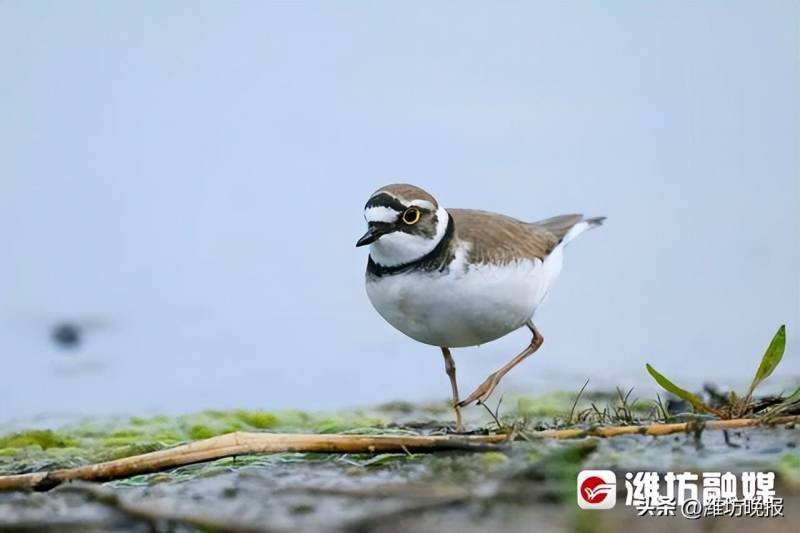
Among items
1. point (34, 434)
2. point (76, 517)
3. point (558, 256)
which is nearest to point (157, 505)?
point (76, 517)

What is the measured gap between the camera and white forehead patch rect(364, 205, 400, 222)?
4.71m

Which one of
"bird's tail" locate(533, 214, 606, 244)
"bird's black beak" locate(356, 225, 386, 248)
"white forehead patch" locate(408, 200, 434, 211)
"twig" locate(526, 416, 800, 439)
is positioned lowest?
"twig" locate(526, 416, 800, 439)

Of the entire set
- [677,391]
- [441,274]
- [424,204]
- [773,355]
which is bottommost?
[677,391]

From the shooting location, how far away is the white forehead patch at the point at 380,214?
471 cm

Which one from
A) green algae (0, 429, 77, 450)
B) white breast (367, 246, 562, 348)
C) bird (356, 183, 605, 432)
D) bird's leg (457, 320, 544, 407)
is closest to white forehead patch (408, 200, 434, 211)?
bird (356, 183, 605, 432)

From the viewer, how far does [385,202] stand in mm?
4719

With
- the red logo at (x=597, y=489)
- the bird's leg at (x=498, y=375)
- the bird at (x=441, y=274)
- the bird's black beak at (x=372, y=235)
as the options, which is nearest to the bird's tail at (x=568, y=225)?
the bird's leg at (x=498, y=375)

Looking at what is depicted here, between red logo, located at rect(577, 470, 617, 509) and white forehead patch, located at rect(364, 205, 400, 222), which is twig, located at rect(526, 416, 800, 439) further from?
white forehead patch, located at rect(364, 205, 400, 222)

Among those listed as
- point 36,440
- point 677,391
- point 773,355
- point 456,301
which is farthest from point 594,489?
point 36,440

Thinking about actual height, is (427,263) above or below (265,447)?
above

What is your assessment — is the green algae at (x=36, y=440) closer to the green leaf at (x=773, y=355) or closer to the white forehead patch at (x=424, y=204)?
the white forehead patch at (x=424, y=204)

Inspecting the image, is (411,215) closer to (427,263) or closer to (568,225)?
(427,263)

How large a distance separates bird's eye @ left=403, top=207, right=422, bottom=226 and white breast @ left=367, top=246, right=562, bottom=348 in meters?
0.22

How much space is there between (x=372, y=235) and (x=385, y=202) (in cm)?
15
